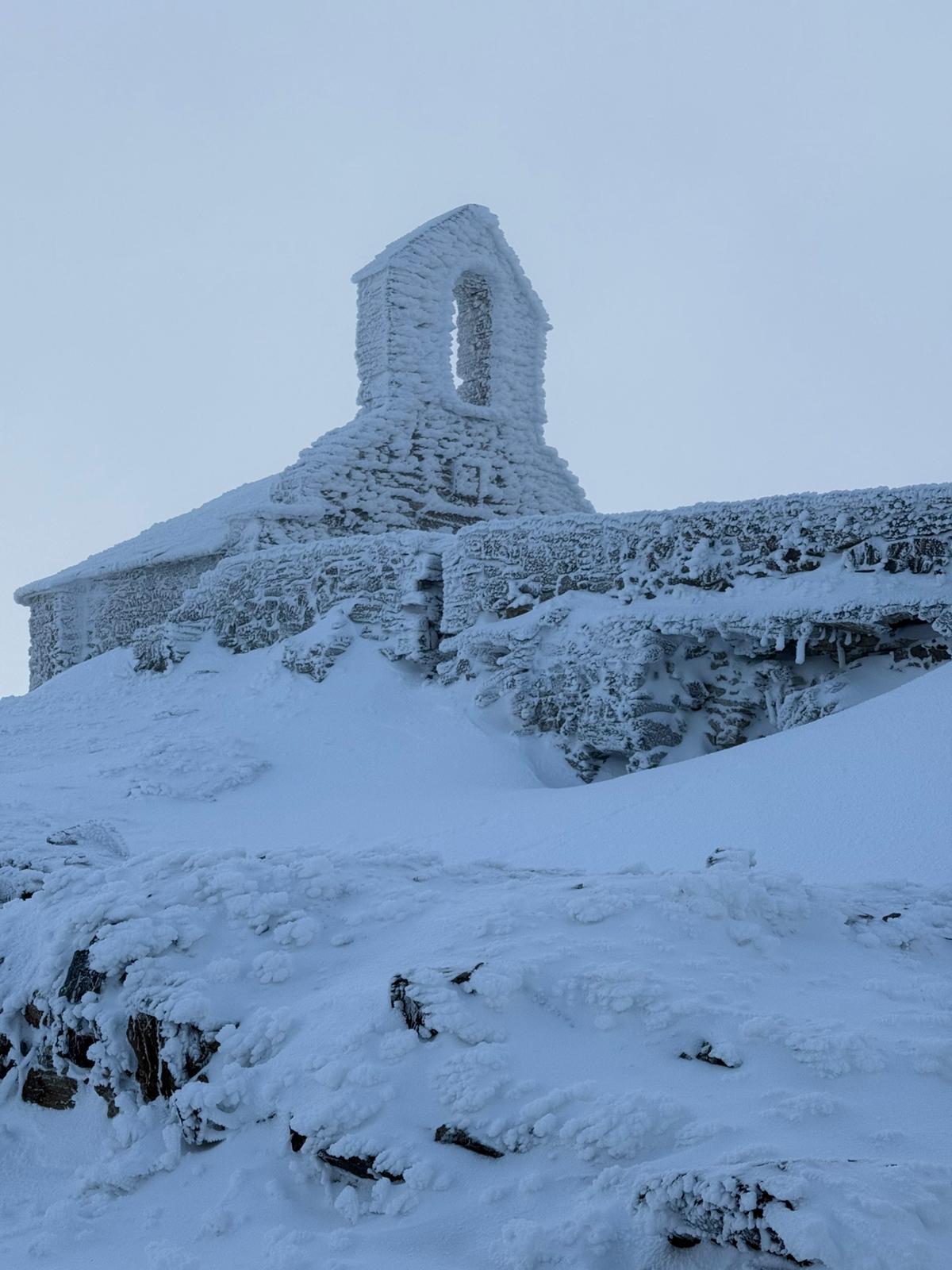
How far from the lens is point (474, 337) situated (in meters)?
14.0

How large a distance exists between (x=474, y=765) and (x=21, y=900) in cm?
409

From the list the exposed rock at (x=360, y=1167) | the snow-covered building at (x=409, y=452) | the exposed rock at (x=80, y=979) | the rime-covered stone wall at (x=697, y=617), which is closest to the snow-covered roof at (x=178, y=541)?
the snow-covered building at (x=409, y=452)

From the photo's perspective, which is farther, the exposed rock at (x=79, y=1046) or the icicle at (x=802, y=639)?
the icicle at (x=802, y=639)

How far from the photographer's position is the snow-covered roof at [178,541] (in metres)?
12.2

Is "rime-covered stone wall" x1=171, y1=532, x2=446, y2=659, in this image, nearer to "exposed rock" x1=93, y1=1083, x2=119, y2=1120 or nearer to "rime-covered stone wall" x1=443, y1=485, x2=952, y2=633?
"rime-covered stone wall" x1=443, y1=485, x2=952, y2=633

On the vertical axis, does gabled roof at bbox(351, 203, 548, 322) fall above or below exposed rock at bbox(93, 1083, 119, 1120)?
above

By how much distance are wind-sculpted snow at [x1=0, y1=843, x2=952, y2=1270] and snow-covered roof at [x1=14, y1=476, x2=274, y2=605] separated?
28.5ft

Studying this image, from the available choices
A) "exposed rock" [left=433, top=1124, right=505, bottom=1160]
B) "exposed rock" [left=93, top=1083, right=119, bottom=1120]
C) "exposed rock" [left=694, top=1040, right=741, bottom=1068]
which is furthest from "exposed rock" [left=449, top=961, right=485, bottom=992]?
"exposed rock" [left=93, top=1083, right=119, bottom=1120]

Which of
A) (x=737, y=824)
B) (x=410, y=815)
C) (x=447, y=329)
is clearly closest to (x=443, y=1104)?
(x=737, y=824)

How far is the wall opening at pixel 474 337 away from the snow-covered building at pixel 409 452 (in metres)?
0.02

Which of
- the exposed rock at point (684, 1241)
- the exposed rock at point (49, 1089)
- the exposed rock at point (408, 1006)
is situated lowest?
the exposed rock at point (49, 1089)

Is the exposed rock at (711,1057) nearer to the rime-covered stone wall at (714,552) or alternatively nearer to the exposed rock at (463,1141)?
the exposed rock at (463,1141)

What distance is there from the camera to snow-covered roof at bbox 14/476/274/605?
39.9 ft

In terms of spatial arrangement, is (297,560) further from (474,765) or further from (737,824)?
(737,824)
